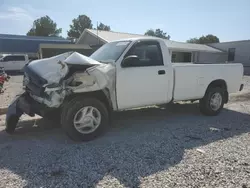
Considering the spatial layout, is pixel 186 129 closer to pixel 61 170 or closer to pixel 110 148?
pixel 110 148

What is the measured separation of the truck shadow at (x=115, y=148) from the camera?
132 inches

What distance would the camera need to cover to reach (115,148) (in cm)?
425

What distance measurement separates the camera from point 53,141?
4637 mm

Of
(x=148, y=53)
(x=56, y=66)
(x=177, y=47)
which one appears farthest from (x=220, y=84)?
(x=177, y=47)

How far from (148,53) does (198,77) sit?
5.20ft

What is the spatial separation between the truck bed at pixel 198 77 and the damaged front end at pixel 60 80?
181cm

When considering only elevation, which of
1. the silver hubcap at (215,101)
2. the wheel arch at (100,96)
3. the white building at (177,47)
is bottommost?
the silver hubcap at (215,101)

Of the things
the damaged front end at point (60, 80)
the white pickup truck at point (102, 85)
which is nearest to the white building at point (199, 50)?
the white pickup truck at point (102, 85)

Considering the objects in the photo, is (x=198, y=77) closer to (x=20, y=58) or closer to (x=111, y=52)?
(x=111, y=52)

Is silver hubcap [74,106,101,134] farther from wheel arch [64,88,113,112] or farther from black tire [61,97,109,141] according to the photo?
wheel arch [64,88,113,112]

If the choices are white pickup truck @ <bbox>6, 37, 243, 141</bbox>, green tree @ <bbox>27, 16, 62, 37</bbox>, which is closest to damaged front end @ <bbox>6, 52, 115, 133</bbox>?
white pickup truck @ <bbox>6, 37, 243, 141</bbox>

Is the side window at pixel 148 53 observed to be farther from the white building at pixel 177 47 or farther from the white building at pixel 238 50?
the white building at pixel 238 50

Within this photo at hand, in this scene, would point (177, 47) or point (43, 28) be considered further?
point (43, 28)

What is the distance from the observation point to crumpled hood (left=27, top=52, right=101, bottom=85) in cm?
426
